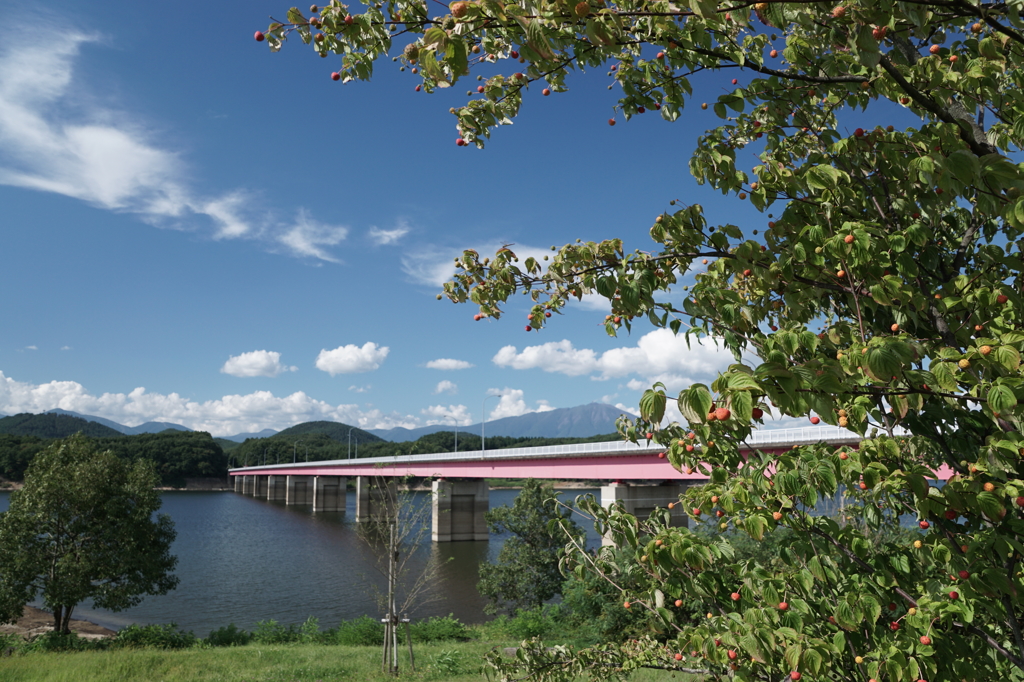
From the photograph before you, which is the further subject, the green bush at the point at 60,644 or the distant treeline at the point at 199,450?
the distant treeline at the point at 199,450

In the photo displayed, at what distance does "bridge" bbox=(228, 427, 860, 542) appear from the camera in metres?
21.3

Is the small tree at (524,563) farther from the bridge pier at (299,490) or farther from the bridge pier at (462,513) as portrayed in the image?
the bridge pier at (299,490)

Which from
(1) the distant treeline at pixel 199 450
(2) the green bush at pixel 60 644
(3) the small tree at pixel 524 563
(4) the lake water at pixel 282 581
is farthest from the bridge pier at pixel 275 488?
(3) the small tree at pixel 524 563

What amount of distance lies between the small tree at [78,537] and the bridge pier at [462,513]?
32609 millimetres

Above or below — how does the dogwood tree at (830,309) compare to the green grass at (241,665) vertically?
above

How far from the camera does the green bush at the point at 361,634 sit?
2149 cm

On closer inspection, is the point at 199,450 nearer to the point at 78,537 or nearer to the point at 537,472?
the point at 537,472

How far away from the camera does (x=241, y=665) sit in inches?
635

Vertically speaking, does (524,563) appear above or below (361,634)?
above

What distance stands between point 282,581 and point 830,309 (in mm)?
39258

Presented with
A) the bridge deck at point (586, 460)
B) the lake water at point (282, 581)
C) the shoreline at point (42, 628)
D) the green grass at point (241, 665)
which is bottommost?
the lake water at point (282, 581)

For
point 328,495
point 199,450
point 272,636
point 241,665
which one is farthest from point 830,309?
point 199,450

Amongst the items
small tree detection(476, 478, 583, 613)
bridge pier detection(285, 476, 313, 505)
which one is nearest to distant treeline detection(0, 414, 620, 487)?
bridge pier detection(285, 476, 313, 505)

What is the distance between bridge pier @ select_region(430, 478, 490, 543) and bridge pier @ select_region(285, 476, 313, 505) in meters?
66.5
